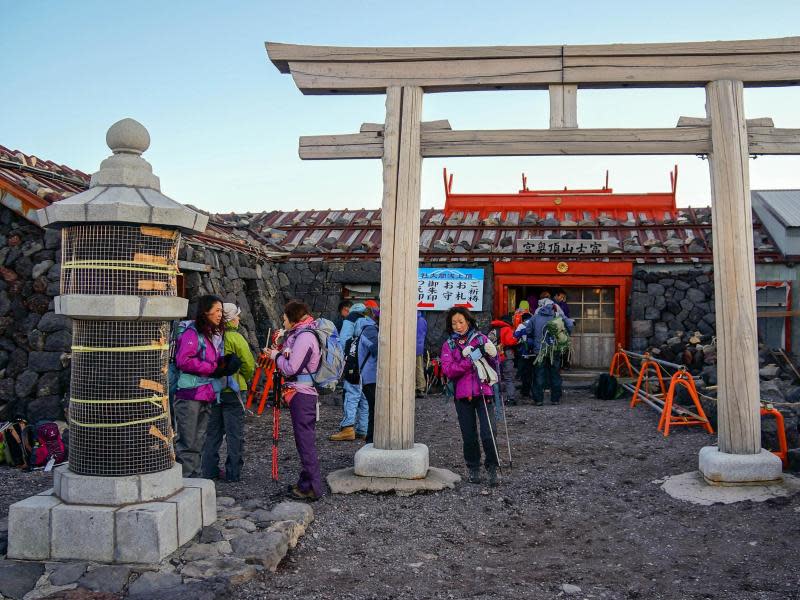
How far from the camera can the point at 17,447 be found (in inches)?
292

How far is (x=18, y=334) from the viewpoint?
28.3 feet

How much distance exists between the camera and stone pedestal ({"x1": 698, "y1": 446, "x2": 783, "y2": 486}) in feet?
20.5

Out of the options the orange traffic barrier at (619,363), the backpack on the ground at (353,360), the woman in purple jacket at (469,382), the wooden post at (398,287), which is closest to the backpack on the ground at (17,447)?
the backpack on the ground at (353,360)

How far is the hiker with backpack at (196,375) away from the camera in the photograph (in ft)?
19.1

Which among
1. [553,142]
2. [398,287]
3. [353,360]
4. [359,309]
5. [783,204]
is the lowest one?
[353,360]

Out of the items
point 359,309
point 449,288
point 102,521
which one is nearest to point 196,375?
point 102,521

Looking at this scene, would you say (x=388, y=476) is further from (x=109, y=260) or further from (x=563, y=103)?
(x=563, y=103)

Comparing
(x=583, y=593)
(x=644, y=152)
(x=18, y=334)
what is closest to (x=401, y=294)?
(x=644, y=152)

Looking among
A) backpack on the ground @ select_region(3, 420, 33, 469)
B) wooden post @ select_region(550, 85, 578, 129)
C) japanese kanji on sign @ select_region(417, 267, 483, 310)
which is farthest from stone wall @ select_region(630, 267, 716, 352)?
backpack on the ground @ select_region(3, 420, 33, 469)

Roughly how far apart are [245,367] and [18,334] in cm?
408

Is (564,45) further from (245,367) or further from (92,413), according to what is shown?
(92,413)

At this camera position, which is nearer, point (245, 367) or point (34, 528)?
point (34, 528)

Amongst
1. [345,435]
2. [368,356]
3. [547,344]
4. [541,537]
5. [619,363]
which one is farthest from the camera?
[619,363]

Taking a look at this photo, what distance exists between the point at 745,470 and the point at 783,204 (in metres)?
10.3
